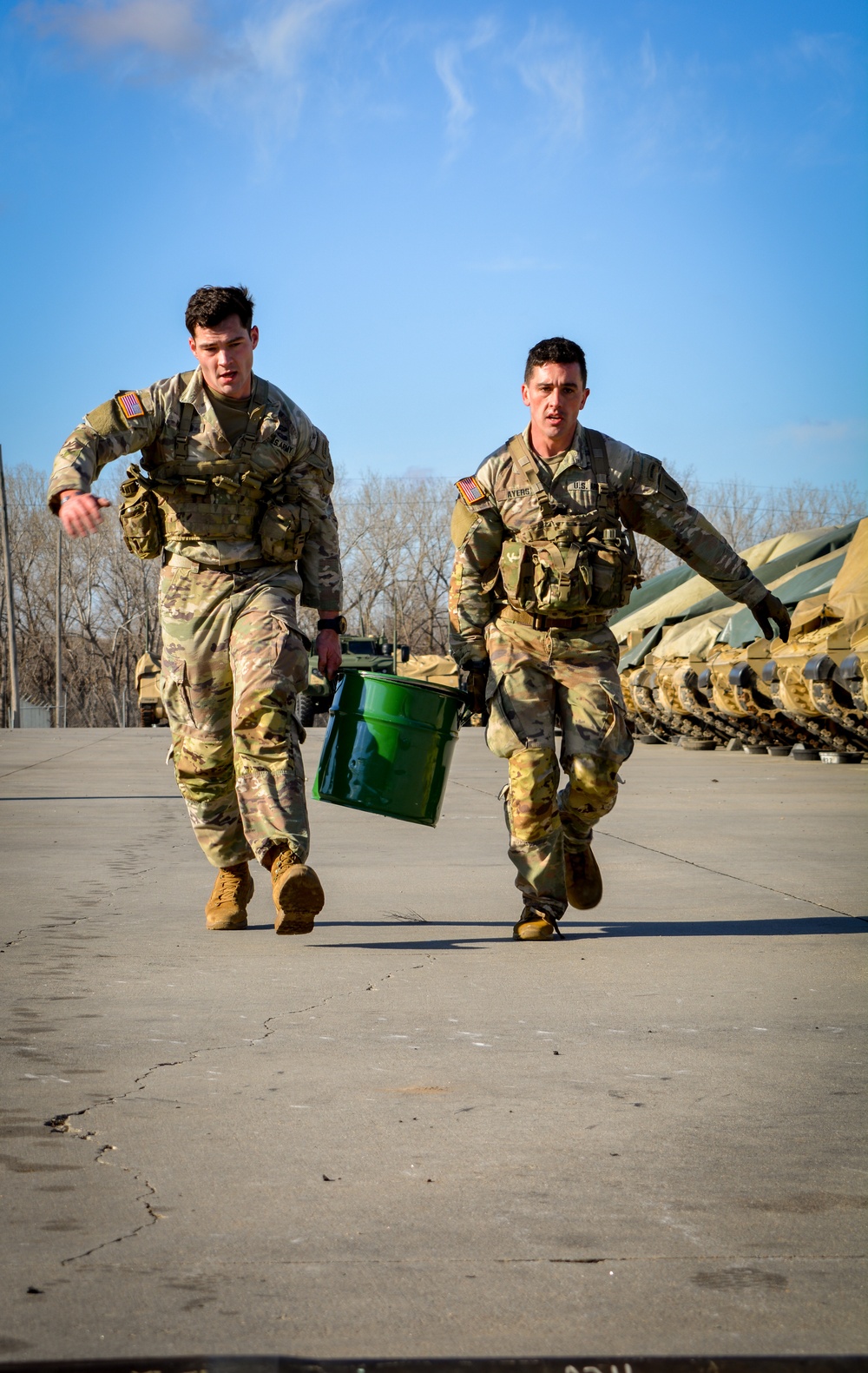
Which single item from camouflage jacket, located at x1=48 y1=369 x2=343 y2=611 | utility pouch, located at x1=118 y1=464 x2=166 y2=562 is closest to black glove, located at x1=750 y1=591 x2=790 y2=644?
camouflage jacket, located at x1=48 y1=369 x2=343 y2=611

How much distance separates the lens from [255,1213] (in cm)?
274

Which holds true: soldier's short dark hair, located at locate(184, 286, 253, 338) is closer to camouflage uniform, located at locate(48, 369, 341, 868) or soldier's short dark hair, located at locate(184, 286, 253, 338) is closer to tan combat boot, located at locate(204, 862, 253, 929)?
camouflage uniform, located at locate(48, 369, 341, 868)

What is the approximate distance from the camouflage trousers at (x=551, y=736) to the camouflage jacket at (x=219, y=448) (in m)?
0.72

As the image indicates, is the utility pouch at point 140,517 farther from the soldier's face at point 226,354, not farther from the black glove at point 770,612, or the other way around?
the black glove at point 770,612

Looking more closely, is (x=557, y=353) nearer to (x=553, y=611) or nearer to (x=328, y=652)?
(x=553, y=611)

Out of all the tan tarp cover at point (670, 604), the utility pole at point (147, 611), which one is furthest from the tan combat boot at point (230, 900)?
the utility pole at point (147, 611)

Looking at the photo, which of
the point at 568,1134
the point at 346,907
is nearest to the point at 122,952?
the point at 346,907

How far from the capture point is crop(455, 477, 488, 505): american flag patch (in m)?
6.23

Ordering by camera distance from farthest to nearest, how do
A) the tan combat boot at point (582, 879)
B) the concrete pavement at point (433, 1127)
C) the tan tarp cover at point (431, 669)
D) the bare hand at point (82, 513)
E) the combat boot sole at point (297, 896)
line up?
the tan tarp cover at point (431, 669) → the tan combat boot at point (582, 879) → the combat boot sole at point (297, 896) → the bare hand at point (82, 513) → the concrete pavement at point (433, 1127)

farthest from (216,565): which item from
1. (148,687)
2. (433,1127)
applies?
(148,687)

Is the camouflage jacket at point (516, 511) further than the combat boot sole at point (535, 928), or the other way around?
the camouflage jacket at point (516, 511)

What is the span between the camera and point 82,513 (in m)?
5.25

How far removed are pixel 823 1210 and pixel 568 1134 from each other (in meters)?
0.62

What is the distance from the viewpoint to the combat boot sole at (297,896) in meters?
5.40
